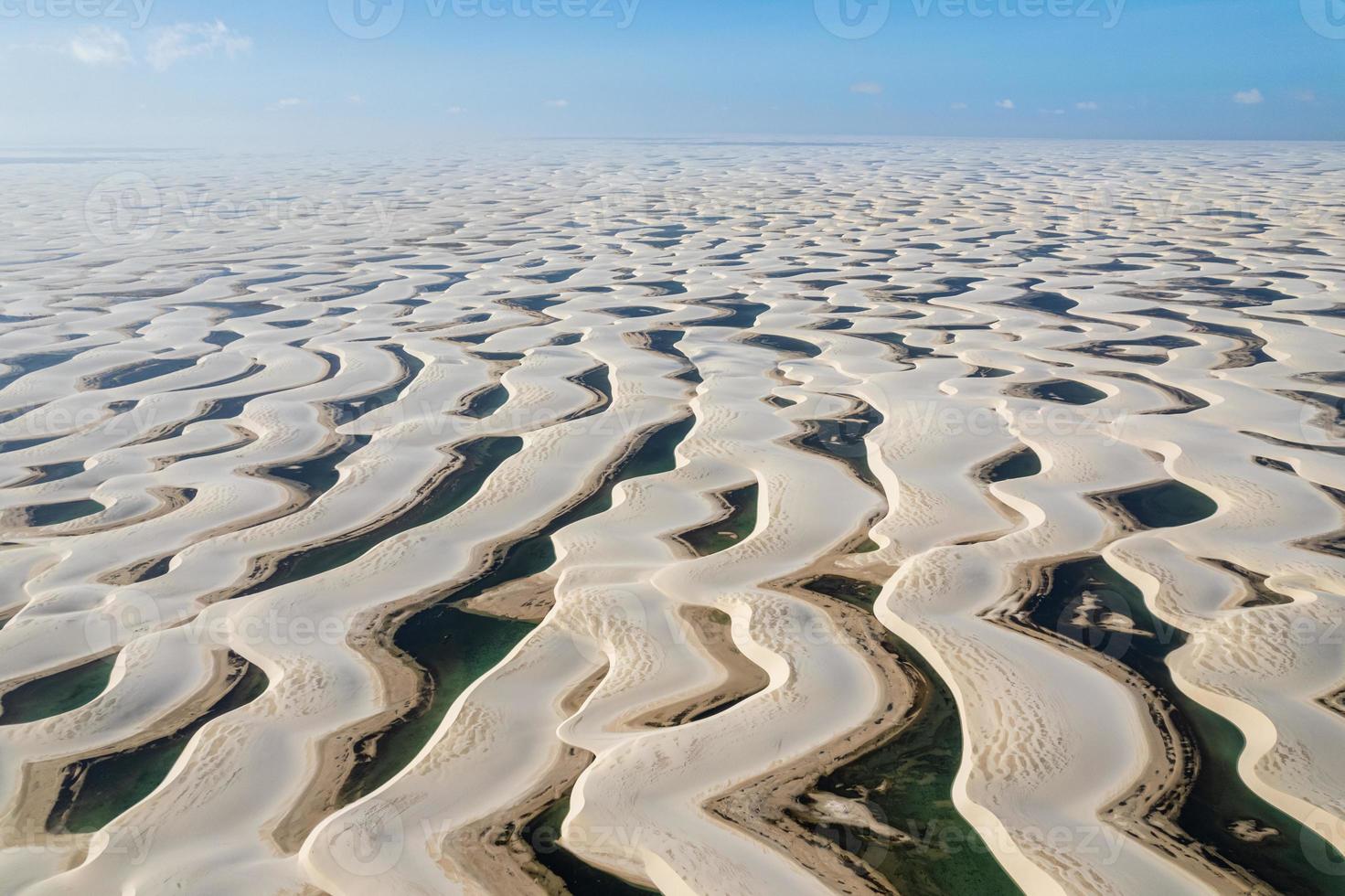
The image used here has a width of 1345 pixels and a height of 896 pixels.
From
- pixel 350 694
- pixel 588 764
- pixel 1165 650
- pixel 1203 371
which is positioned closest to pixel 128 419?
pixel 350 694

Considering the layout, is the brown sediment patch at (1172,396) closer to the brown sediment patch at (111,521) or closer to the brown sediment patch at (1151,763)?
the brown sediment patch at (1151,763)

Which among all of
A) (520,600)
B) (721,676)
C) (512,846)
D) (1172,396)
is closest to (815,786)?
(721,676)

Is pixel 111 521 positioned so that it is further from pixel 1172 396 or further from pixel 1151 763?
pixel 1172 396

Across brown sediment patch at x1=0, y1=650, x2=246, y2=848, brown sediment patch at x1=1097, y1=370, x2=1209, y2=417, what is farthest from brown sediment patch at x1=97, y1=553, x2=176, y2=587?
brown sediment patch at x1=1097, y1=370, x2=1209, y2=417

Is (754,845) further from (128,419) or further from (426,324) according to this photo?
(426,324)

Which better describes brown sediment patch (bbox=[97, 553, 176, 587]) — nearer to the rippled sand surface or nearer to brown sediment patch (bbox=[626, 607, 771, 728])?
the rippled sand surface

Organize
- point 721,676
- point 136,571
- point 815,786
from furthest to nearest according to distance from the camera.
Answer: point 136,571 < point 721,676 < point 815,786
